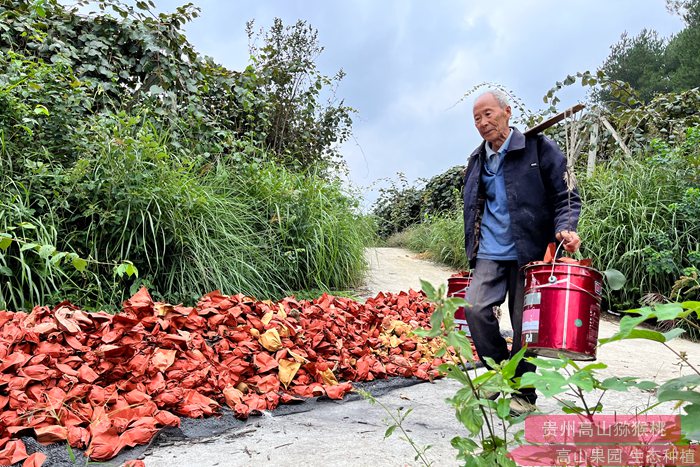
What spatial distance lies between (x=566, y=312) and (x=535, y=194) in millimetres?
780

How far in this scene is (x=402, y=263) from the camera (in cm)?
821

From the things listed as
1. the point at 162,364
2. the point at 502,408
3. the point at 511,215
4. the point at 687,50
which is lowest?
the point at 162,364

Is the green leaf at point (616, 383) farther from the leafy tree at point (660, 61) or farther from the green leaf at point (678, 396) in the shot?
the leafy tree at point (660, 61)

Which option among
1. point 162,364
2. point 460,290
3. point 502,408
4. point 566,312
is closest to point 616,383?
point 502,408

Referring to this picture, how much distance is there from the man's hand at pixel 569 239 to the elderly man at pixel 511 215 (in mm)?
123

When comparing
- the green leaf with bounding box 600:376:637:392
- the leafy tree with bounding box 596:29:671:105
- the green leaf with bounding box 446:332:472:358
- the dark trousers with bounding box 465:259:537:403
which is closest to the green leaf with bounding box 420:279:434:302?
the green leaf with bounding box 446:332:472:358

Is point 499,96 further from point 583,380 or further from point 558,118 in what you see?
point 583,380

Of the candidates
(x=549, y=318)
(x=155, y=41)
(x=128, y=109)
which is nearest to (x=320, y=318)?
(x=549, y=318)

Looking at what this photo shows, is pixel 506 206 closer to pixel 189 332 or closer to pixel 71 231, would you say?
pixel 189 332

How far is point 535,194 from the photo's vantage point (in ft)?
8.54

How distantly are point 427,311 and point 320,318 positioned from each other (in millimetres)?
1428

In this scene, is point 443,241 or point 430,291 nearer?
point 430,291

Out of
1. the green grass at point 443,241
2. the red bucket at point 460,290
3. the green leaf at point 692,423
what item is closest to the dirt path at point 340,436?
the red bucket at point 460,290

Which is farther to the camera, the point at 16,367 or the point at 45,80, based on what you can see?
the point at 45,80
